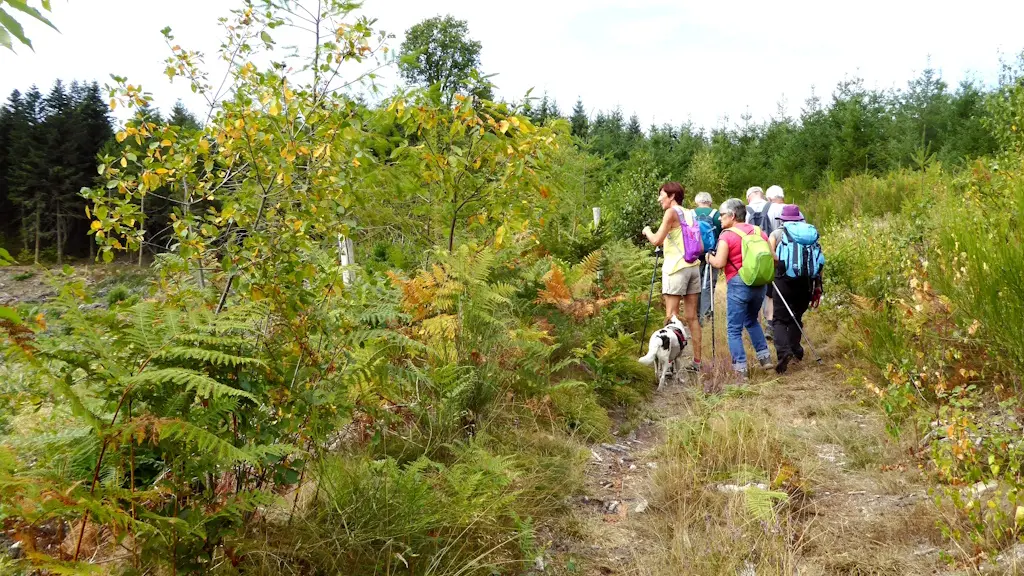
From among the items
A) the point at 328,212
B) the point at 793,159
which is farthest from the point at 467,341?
the point at 793,159

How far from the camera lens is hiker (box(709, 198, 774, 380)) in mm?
5930

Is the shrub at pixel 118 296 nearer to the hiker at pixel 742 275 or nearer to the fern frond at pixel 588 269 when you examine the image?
the fern frond at pixel 588 269

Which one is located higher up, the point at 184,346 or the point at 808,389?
the point at 184,346

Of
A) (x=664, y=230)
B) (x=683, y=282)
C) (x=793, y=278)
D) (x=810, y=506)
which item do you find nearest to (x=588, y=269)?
(x=664, y=230)

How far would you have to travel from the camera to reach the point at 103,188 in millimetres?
3326


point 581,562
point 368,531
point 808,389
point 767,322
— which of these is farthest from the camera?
point 767,322

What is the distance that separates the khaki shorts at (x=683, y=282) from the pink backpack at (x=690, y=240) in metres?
0.20

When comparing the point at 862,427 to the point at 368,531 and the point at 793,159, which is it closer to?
the point at 368,531

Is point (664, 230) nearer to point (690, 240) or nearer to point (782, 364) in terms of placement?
point (690, 240)

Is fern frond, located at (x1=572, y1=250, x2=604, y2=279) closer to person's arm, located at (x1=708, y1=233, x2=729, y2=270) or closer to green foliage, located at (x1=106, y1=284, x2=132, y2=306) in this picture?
person's arm, located at (x1=708, y1=233, x2=729, y2=270)

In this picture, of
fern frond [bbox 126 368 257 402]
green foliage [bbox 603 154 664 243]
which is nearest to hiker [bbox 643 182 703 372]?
fern frond [bbox 126 368 257 402]

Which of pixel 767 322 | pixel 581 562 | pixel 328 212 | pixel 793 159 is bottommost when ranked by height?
pixel 581 562

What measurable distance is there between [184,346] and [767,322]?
718cm

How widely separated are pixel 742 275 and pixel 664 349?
1.04 meters
